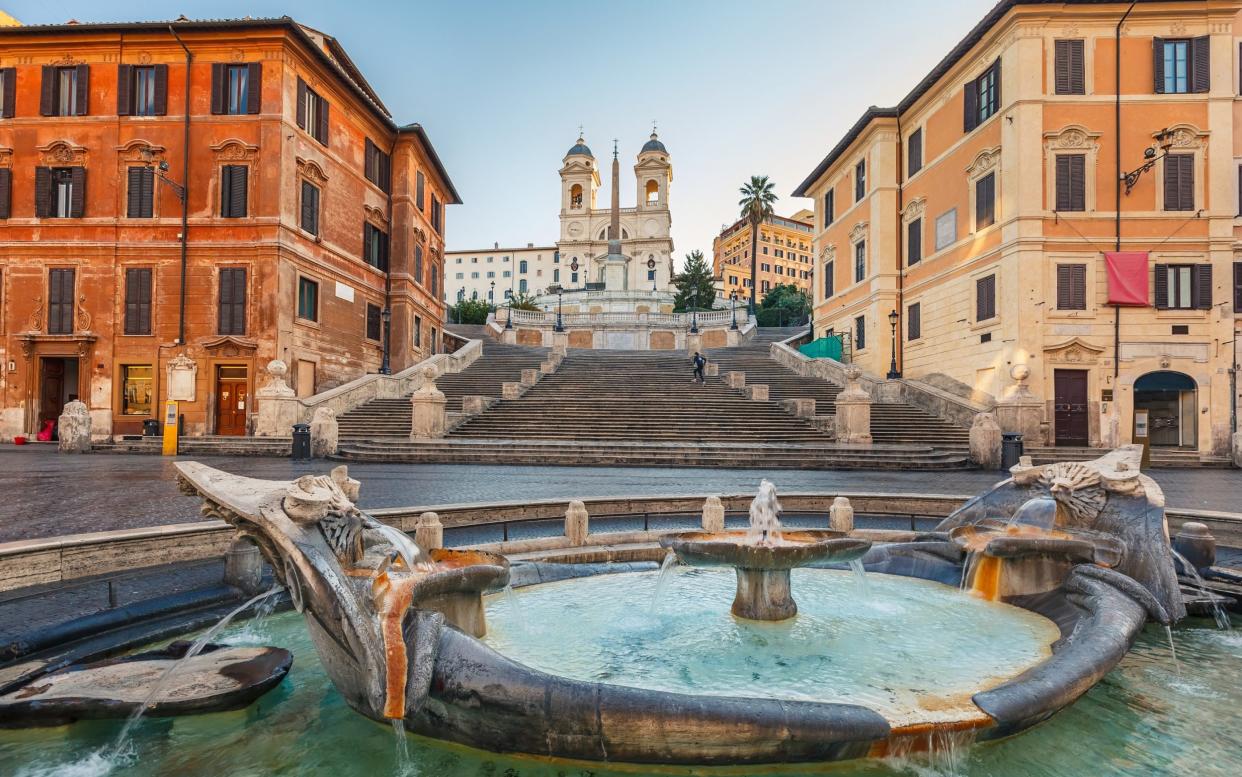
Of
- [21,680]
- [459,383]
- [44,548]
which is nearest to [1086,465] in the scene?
[21,680]

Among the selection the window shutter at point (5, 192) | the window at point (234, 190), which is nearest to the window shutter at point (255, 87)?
the window at point (234, 190)

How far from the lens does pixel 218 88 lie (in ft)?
81.1

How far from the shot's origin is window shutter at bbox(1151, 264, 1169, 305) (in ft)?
71.5

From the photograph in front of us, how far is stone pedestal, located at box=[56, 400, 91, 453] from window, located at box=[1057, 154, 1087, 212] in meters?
32.6

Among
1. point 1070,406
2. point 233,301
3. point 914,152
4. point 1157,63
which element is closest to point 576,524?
point 1070,406

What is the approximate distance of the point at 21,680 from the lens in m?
3.77

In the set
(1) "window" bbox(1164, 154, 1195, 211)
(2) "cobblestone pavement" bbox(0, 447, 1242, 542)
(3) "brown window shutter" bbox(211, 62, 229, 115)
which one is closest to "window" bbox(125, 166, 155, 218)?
(3) "brown window shutter" bbox(211, 62, 229, 115)

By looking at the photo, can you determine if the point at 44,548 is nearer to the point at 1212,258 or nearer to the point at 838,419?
the point at 838,419

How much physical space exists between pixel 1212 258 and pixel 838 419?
14.1 meters

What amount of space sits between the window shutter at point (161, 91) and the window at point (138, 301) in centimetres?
622

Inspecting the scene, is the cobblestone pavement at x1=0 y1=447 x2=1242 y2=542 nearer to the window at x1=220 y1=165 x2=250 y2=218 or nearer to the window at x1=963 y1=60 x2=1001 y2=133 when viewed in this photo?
the window at x1=220 y1=165 x2=250 y2=218

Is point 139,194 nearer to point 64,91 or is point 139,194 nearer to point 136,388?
point 64,91

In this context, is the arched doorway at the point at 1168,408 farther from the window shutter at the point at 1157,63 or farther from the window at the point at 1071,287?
the window shutter at the point at 1157,63

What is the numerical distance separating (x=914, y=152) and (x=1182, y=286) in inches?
460
